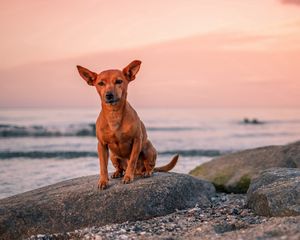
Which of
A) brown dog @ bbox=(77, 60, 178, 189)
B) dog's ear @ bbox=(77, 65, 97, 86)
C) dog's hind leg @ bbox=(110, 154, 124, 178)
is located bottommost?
dog's hind leg @ bbox=(110, 154, 124, 178)

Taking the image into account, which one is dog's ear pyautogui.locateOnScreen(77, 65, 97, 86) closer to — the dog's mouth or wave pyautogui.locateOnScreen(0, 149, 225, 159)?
the dog's mouth

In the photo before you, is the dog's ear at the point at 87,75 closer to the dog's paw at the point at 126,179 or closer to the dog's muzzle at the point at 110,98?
the dog's muzzle at the point at 110,98

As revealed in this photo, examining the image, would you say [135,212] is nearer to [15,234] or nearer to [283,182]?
[15,234]

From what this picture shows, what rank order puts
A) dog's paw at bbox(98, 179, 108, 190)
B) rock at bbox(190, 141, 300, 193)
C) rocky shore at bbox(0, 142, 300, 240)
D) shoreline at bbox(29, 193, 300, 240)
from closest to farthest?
shoreline at bbox(29, 193, 300, 240) < rocky shore at bbox(0, 142, 300, 240) < dog's paw at bbox(98, 179, 108, 190) < rock at bbox(190, 141, 300, 193)

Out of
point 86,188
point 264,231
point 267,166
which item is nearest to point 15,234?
point 86,188

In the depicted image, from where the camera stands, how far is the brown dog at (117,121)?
6.84m

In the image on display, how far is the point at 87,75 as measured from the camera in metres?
7.16

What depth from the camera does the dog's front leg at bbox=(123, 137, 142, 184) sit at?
7.25 metres

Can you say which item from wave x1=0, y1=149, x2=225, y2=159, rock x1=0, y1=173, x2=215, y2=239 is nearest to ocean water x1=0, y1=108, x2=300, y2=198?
wave x1=0, y1=149, x2=225, y2=159

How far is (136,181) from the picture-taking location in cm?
763

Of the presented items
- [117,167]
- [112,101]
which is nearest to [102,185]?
[117,167]

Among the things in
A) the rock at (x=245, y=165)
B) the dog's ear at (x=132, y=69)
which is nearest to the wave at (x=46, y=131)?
the rock at (x=245, y=165)

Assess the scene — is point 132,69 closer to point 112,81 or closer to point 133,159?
point 112,81

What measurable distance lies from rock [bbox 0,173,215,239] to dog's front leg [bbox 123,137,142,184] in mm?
116
